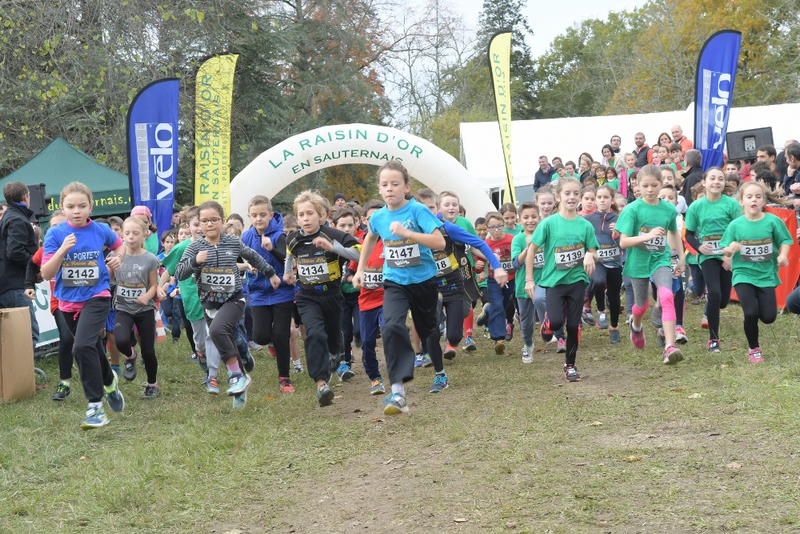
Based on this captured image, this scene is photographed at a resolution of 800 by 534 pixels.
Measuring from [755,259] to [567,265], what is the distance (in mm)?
1639

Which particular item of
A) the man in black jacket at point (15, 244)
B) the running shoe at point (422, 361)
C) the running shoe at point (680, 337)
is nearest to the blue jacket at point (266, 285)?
the running shoe at point (422, 361)

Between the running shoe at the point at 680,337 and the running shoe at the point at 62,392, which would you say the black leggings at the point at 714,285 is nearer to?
the running shoe at the point at 680,337

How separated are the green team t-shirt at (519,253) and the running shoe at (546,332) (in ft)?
1.63

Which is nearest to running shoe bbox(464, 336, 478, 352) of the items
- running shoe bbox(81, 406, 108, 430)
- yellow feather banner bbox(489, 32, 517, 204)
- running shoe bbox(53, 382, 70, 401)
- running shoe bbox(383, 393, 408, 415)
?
running shoe bbox(383, 393, 408, 415)

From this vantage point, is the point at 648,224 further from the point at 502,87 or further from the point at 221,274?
the point at 502,87

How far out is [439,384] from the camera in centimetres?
836

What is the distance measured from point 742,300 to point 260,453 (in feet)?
14.6

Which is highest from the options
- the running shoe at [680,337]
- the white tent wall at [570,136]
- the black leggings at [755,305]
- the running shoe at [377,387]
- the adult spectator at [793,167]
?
the white tent wall at [570,136]

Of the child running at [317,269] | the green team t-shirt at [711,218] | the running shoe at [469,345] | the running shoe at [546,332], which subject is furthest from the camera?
the running shoe at [469,345]

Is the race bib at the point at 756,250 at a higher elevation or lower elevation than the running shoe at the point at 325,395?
higher

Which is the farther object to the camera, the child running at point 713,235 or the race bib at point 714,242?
the child running at point 713,235

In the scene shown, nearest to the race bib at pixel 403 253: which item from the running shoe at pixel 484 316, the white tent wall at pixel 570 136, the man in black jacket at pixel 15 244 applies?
the running shoe at pixel 484 316

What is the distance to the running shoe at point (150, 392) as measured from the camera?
8984 mm

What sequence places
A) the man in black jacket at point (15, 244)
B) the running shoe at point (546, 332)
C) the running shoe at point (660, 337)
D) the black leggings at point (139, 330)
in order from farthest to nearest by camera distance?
the running shoe at point (660, 337), the man in black jacket at point (15, 244), the running shoe at point (546, 332), the black leggings at point (139, 330)
